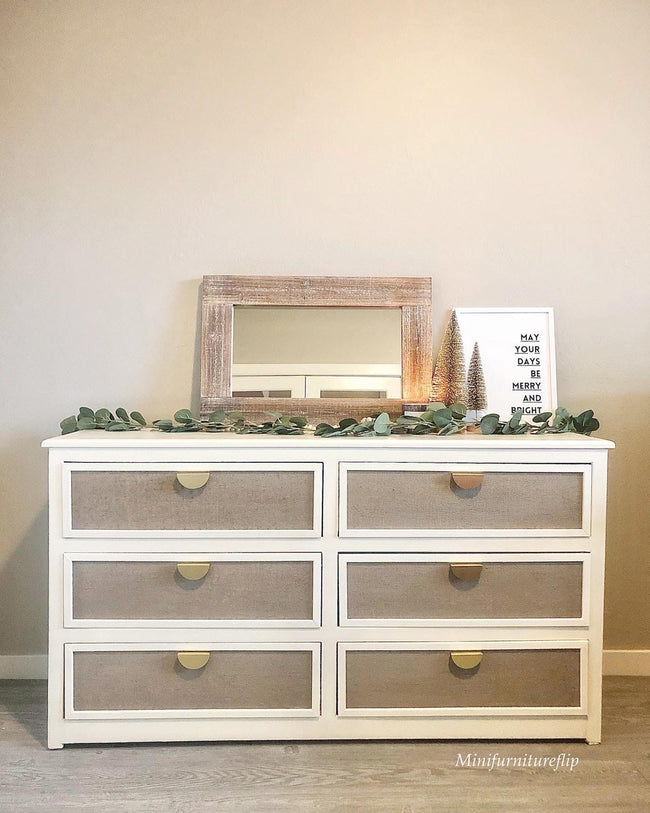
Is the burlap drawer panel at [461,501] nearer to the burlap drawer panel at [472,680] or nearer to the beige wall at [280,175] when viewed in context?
the burlap drawer panel at [472,680]

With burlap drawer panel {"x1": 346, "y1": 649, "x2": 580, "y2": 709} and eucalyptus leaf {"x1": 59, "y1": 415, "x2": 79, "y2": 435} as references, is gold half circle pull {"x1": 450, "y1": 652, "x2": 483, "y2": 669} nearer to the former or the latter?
burlap drawer panel {"x1": 346, "y1": 649, "x2": 580, "y2": 709}

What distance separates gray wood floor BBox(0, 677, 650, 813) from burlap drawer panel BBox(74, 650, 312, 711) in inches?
4.6

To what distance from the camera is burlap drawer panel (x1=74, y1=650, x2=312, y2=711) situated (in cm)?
177

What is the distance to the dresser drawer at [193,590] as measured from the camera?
5.78 ft

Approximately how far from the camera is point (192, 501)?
1765mm

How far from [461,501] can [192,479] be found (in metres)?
0.68

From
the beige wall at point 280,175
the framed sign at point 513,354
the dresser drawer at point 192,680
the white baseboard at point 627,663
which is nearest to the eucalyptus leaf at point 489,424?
the framed sign at point 513,354

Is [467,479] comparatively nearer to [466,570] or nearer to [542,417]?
[466,570]

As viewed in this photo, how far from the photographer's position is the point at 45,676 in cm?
223

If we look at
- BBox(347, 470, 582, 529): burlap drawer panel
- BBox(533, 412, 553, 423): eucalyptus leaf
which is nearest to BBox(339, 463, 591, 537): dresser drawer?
BBox(347, 470, 582, 529): burlap drawer panel

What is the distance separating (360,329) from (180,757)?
4.21ft

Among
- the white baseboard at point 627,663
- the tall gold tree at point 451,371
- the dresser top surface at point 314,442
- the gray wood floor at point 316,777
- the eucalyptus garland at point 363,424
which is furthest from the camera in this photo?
the white baseboard at point 627,663

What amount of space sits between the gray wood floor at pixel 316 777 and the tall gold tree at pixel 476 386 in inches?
36.5

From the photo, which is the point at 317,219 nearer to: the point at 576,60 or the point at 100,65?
the point at 100,65
